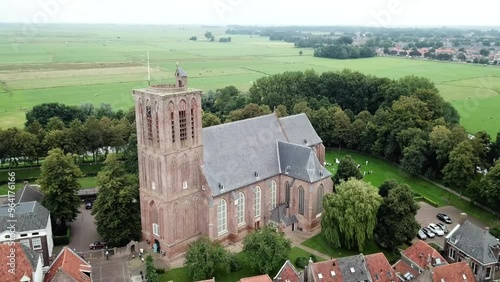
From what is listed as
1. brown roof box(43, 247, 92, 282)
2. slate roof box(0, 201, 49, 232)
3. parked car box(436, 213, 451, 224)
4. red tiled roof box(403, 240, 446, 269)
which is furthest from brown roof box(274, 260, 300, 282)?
parked car box(436, 213, 451, 224)

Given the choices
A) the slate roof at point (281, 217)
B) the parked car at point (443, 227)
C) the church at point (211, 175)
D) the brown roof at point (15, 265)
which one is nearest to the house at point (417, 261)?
the parked car at point (443, 227)

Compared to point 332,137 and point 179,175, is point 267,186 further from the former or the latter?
point 332,137

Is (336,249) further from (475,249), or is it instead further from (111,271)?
(111,271)

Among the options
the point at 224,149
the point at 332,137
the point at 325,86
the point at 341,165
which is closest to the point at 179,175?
the point at 224,149

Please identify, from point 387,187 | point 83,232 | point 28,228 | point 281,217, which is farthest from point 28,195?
point 387,187

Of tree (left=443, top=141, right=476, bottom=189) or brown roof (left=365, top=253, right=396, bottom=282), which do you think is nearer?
brown roof (left=365, top=253, right=396, bottom=282)

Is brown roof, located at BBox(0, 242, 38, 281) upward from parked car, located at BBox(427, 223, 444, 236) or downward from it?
upward

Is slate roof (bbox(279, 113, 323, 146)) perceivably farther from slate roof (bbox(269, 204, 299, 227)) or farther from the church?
slate roof (bbox(269, 204, 299, 227))
